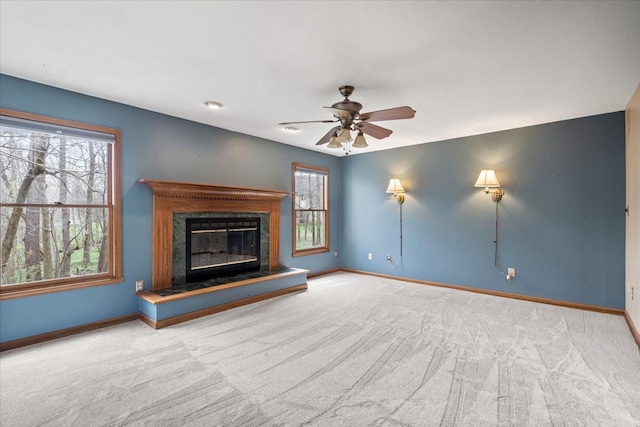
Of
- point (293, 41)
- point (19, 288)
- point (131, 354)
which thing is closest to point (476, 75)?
point (293, 41)

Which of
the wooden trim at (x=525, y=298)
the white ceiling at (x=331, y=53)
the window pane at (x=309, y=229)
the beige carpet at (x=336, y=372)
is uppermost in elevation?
the white ceiling at (x=331, y=53)

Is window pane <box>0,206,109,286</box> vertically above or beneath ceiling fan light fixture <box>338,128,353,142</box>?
beneath

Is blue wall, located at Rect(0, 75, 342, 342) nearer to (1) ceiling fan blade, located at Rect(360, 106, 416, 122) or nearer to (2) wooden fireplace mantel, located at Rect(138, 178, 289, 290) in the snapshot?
(2) wooden fireplace mantel, located at Rect(138, 178, 289, 290)

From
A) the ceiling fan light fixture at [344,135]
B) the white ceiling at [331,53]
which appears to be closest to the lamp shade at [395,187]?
the white ceiling at [331,53]

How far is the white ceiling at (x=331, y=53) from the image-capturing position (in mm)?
1861

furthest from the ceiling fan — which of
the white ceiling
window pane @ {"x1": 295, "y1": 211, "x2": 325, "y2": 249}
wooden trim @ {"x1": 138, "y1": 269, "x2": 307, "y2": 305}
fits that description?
window pane @ {"x1": 295, "y1": 211, "x2": 325, "y2": 249}

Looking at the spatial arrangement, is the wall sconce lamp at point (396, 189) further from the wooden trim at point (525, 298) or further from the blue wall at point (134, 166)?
the blue wall at point (134, 166)

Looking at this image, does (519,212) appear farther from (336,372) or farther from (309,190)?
(336,372)

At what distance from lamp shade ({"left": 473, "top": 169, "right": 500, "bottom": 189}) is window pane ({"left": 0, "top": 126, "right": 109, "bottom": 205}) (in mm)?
4826

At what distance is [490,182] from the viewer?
4.39 m

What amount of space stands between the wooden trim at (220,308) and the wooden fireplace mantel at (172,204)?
1.80ft

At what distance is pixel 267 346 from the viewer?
2.83m

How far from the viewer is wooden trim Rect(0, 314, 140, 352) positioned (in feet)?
9.17

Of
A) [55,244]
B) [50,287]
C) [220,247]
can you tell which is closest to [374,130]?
[220,247]
